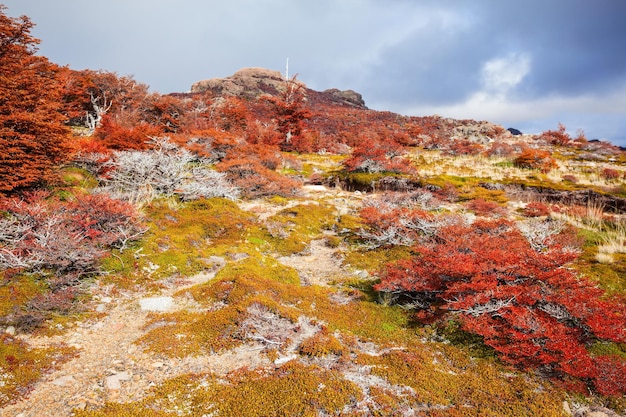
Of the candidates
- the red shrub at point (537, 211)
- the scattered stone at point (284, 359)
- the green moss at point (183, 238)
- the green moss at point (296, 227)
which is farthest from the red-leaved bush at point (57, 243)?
the red shrub at point (537, 211)

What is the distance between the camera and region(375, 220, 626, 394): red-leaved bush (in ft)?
14.2

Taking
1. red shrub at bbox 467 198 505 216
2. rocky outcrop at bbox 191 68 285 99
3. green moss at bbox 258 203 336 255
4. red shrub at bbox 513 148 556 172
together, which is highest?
rocky outcrop at bbox 191 68 285 99

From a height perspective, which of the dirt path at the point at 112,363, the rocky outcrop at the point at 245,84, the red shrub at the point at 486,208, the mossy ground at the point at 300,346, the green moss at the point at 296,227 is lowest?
the dirt path at the point at 112,363

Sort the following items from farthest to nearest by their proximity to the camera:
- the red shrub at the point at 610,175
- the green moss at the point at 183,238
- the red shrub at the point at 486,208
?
the red shrub at the point at 610,175 → the red shrub at the point at 486,208 → the green moss at the point at 183,238

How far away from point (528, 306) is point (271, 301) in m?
4.06

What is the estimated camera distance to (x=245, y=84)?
65.9 meters

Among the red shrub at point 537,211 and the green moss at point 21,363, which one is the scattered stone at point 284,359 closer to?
the green moss at point 21,363

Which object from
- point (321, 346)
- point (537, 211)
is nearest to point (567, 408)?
point (321, 346)

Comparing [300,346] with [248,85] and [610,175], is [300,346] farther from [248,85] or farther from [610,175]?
[248,85]

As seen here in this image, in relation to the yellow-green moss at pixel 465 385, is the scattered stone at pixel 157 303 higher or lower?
lower

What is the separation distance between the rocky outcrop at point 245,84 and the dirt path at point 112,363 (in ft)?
185

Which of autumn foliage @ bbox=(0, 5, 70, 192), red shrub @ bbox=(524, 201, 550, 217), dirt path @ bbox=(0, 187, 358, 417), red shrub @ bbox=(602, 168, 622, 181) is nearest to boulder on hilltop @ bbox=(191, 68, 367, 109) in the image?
autumn foliage @ bbox=(0, 5, 70, 192)

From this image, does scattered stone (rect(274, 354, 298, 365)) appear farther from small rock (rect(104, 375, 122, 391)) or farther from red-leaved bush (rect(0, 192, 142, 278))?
red-leaved bush (rect(0, 192, 142, 278))

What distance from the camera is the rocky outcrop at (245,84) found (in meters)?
61.8
